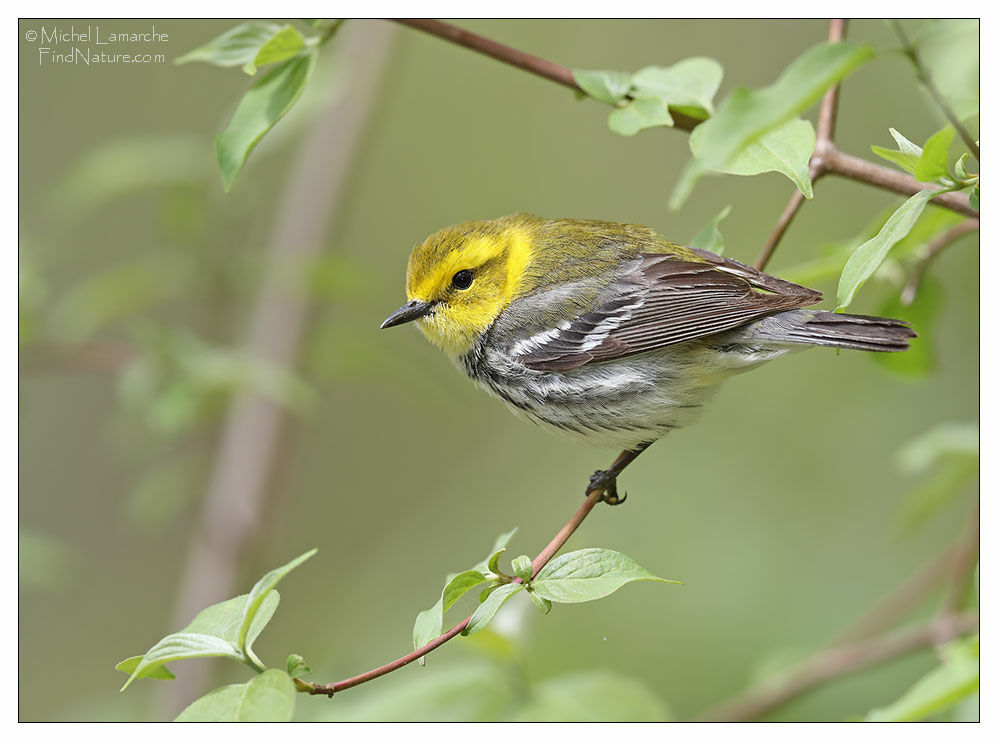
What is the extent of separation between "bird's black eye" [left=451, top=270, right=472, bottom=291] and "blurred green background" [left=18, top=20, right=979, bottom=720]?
1.91 ft

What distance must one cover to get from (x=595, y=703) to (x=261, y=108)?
162 cm

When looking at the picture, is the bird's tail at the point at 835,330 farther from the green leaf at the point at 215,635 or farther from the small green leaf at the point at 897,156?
the green leaf at the point at 215,635

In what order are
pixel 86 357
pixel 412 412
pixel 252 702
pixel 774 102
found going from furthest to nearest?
1. pixel 412 412
2. pixel 86 357
3. pixel 252 702
4. pixel 774 102

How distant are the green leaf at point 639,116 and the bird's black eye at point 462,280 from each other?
87cm

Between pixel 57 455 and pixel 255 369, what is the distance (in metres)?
2.71

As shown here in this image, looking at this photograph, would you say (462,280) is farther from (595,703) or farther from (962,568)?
(962,568)

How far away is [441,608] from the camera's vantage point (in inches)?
63.8

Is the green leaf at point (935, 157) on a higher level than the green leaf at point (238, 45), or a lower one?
lower

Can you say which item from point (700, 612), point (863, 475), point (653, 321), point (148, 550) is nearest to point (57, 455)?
point (148, 550)

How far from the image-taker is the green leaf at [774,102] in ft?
3.84

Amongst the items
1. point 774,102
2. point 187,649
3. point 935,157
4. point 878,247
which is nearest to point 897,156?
point 935,157

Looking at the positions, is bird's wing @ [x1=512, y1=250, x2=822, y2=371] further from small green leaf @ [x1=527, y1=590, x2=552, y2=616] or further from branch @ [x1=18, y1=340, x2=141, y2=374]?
branch @ [x1=18, y1=340, x2=141, y2=374]

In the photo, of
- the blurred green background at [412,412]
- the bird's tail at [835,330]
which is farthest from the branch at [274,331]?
the bird's tail at [835,330]

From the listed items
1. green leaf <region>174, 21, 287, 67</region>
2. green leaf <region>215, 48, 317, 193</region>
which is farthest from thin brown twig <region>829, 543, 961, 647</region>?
green leaf <region>174, 21, 287, 67</region>
